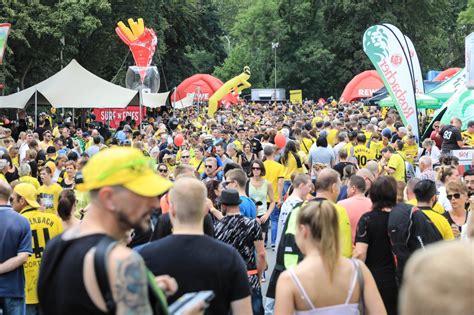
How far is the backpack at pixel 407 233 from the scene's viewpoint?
6621mm

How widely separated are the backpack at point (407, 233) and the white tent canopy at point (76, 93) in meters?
19.8

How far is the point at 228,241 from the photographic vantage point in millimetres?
7078

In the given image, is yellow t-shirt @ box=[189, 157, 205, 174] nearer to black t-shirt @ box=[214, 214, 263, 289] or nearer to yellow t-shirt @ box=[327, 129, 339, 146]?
yellow t-shirt @ box=[327, 129, 339, 146]

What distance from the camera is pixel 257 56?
79.1 metres

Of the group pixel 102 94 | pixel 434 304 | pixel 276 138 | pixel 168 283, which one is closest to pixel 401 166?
pixel 276 138

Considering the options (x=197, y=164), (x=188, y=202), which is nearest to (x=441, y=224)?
(x=188, y=202)

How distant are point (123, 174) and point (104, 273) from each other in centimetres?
38

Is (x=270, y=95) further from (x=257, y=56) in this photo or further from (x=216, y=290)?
(x=216, y=290)

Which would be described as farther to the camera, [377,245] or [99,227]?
[377,245]

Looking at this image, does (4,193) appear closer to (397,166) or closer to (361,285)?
(361,285)

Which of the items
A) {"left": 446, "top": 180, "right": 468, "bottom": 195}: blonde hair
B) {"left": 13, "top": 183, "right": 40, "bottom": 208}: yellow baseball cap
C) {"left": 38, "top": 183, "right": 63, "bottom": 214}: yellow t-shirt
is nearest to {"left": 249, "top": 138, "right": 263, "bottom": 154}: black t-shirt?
{"left": 38, "top": 183, "right": 63, "bottom": 214}: yellow t-shirt

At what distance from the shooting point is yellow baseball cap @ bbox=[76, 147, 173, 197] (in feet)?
10.7

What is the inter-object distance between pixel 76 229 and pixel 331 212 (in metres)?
1.67

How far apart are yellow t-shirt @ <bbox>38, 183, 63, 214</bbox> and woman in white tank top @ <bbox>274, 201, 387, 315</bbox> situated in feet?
18.9
